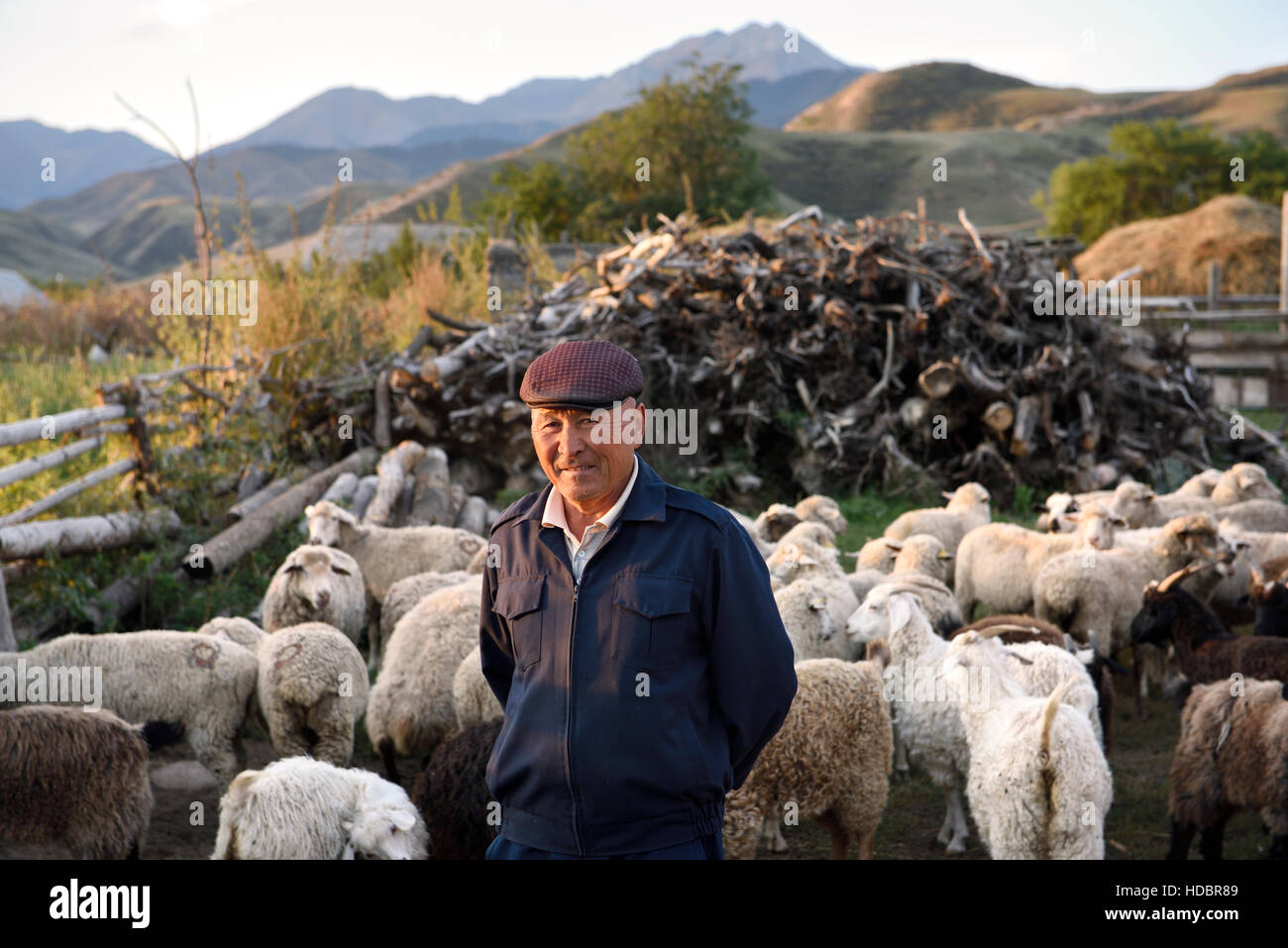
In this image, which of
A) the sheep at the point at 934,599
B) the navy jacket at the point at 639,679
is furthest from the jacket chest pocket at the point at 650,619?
the sheep at the point at 934,599

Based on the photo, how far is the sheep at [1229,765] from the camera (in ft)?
15.0

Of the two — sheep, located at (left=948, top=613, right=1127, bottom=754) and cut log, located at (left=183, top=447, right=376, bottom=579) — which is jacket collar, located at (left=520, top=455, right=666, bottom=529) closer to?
sheep, located at (left=948, top=613, right=1127, bottom=754)

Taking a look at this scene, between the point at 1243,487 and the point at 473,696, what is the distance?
8.07 meters

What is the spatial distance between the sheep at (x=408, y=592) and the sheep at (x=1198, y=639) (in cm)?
439

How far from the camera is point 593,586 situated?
262cm

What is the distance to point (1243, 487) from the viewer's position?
9.98 m

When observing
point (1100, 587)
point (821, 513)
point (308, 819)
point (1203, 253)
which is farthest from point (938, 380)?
point (1203, 253)

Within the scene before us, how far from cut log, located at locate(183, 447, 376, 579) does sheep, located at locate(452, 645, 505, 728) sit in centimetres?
364

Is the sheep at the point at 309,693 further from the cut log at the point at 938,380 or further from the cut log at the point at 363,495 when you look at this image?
the cut log at the point at 938,380

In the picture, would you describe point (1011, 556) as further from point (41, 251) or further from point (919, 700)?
point (41, 251)

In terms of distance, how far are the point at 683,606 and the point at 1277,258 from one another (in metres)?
32.1

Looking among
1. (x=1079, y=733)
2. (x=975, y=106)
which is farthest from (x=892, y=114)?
(x=1079, y=733)
